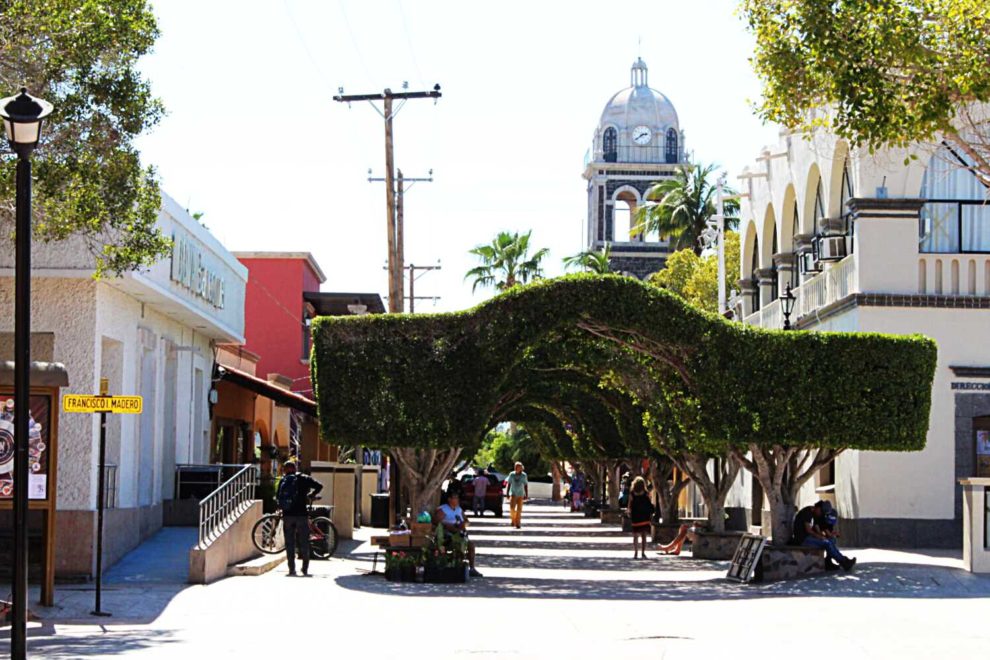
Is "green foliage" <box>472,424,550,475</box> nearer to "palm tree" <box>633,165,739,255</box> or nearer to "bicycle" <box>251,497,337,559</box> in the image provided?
"palm tree" <box>633,165,739,255</box>

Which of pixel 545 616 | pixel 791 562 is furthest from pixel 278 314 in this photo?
pixel 545 616

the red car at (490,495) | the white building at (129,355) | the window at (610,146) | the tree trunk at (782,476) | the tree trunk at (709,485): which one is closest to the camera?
the white building at (129,355)

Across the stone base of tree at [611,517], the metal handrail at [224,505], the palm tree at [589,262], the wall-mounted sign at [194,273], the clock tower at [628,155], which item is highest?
the clock tower at [628,155]

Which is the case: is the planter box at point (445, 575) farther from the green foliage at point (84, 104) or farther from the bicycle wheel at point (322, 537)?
Answer: the green foliage at point (84, 104)

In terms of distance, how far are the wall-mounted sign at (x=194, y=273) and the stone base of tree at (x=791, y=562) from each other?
10.5 m

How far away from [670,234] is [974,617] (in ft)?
149

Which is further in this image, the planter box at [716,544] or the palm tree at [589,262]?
the palm tree at [589,262]

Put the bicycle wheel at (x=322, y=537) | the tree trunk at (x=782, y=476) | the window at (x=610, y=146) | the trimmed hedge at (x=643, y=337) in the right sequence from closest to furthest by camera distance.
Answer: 1. the trimmed hedge at (x=643, y=337)
2. the tree trunk at (x=782, y=476)
3. the bicycle wheel at (x=322, y=537)
4. the window at (x=610, y=146)

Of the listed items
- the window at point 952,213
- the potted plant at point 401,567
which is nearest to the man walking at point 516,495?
the window at point 952,213

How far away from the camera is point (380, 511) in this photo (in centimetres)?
3869

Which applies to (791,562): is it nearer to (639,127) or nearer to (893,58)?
(893,58)

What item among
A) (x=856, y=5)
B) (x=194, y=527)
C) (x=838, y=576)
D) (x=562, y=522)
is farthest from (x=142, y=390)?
(x=562, y=522)

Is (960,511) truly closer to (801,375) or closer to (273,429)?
(801,375)

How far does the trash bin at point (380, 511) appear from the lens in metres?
38.6
